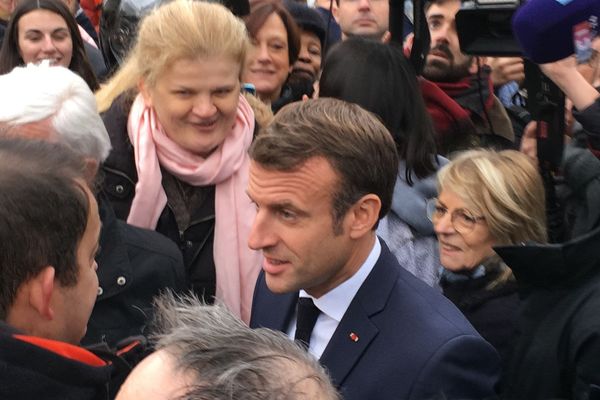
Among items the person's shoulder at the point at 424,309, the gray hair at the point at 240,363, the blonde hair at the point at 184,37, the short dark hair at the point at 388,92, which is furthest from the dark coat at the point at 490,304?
the gray hair at the point at 240,363

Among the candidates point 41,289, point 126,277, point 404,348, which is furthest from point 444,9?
point 41,289

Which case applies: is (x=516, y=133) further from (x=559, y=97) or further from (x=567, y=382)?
(x=567, y=382)

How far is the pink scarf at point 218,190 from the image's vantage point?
3.23m

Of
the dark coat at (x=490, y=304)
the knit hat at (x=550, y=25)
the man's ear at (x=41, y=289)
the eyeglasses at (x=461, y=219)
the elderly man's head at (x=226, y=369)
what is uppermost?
the knit hat at (x=550, y=25)

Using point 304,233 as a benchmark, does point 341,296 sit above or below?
below

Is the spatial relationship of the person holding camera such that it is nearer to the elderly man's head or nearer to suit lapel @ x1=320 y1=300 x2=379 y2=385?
suit lapel @ x1=320 y1=300 x2=379 y2=385

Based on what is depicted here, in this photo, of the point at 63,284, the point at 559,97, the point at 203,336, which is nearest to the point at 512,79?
the point at 559,97

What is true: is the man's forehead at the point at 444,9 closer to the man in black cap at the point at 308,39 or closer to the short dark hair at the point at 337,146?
the man in black cap at the point at 308,39

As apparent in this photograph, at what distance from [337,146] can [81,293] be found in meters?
0.75

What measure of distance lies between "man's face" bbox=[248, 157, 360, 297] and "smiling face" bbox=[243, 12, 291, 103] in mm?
2236

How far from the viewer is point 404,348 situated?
7.44 ft

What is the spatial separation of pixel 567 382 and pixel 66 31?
358 centimetres

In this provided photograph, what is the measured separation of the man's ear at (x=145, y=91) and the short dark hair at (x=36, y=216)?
1.39m

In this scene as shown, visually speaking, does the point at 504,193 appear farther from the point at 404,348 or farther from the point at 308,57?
the point at 308,57
